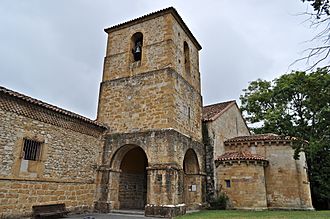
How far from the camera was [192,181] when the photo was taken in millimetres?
14133

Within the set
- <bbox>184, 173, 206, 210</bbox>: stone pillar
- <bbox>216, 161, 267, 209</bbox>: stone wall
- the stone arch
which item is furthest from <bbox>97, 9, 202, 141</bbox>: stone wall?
<bbox>216, 161, 267, 209</bbox>: stone wall

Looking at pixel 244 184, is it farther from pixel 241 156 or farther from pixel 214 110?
pixel 214 110

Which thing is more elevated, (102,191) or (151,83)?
(151,83)

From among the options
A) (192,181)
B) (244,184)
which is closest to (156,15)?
(192,181)

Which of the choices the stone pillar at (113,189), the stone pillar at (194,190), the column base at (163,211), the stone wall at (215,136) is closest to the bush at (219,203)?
the stone wall at (215,136)

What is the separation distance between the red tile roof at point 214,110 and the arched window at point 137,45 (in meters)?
5.54

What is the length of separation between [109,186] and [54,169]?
296cm

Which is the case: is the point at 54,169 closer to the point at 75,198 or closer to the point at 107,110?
the point at 75,198

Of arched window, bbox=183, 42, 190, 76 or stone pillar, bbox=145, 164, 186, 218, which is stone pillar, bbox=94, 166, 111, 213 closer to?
stone pillar, bbox=145, 164, 186, 218

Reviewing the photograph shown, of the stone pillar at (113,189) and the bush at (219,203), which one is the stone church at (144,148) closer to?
the stone pillar at (113,189)

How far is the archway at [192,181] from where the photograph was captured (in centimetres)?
1392

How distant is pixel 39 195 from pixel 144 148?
466 centimetres

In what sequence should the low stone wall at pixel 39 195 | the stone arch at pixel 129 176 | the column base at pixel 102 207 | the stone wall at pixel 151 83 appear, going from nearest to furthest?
the low stone wall at pixel 39 195
the column base at pixel 102 207
the stone wall at pixel 151 83
the stone arch at pixel 129 176

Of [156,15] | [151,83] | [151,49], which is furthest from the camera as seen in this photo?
[156,15]
